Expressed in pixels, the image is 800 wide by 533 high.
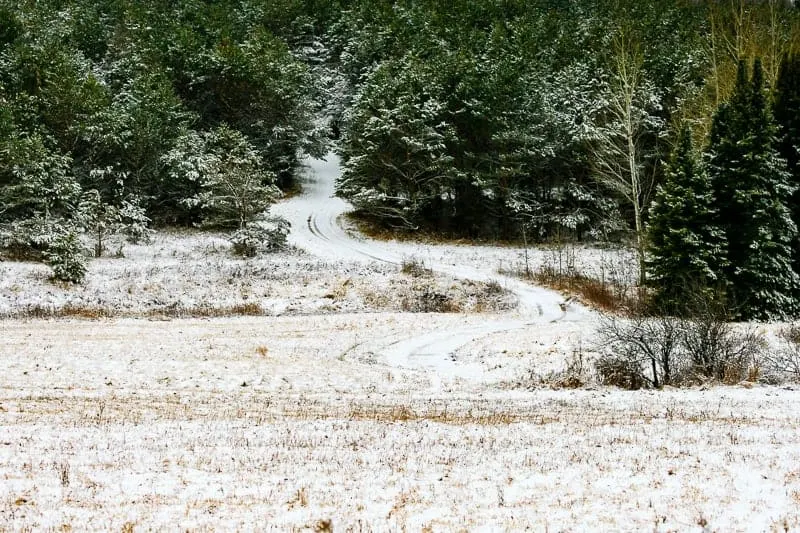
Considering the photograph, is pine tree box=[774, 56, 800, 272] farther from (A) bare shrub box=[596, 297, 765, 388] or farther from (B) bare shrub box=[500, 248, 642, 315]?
(A) bare shrub box=[596, 297, 765, 388]

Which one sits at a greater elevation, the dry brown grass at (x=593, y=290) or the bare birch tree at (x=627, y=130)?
the bare birch tree at (x=627, y=130)

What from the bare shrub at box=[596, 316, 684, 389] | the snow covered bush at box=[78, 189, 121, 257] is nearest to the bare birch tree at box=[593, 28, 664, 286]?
the bare shrub at box=[596, 316, 684, 389]

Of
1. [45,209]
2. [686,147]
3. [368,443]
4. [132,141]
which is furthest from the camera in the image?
[132,141]

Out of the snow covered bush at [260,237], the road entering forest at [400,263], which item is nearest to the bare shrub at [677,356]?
the road entering forest at [400,263]

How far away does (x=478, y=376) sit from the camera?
18.9m

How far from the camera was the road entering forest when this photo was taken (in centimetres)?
2171

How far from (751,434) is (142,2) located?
81.4m

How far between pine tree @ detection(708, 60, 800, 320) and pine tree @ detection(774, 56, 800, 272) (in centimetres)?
58

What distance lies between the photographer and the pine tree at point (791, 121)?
2872 centimetres

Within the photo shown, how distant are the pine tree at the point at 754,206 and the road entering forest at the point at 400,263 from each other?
21.1 feet

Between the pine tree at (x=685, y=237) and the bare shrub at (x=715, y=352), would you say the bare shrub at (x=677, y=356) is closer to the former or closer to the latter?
the bare shrub at (x=715, y=352)

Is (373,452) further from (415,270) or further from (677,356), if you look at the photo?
(415,270)

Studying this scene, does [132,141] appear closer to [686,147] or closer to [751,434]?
[686,147]

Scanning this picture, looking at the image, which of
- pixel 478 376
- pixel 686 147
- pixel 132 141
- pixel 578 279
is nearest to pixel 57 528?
pixel 478 376
